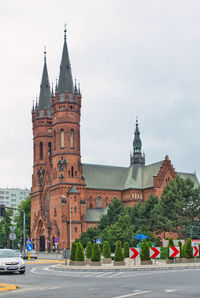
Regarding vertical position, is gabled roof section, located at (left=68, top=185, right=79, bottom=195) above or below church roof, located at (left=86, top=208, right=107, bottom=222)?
above

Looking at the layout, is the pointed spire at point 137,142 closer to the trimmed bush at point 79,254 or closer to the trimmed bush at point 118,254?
the trimmed bush at point 79,254

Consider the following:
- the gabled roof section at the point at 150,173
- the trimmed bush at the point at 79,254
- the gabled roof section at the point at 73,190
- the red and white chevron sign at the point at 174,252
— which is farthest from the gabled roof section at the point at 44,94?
the red and white chevron sign at the point at 174,252

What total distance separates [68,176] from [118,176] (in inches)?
697

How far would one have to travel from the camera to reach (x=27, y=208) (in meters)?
127

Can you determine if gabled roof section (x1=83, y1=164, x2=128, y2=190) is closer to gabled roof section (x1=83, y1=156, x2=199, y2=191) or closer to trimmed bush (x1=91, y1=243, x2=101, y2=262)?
gabled roof section (x1=83, y1=156, x2=199, y2=191)

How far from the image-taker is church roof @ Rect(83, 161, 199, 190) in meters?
105

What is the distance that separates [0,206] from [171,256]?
1725 centimetres

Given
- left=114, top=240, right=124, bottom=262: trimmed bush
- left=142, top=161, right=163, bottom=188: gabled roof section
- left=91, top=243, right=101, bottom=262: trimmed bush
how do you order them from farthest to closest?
1. left=142, top=161, right=163, bottom=188: gabled roof section
2. left=114, top=240, right=124, bottom=262: trimmed bush
3. left=91, top=243, right=101, bottom=262: trimmed bush

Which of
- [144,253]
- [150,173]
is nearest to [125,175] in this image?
[150,173]

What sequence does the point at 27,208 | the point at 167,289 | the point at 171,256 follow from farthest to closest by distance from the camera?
the point at 27,208 < the point at 171,256 < the point at 167,289

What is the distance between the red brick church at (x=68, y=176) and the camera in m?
96.0

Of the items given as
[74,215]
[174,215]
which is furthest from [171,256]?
[74,215]

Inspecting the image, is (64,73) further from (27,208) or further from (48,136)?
(27,208)

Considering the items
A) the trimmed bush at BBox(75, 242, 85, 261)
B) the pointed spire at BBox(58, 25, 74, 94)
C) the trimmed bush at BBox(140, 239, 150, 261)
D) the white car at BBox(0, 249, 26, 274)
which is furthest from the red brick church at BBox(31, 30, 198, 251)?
the white car at BBox(0, 249, 26, 274)
